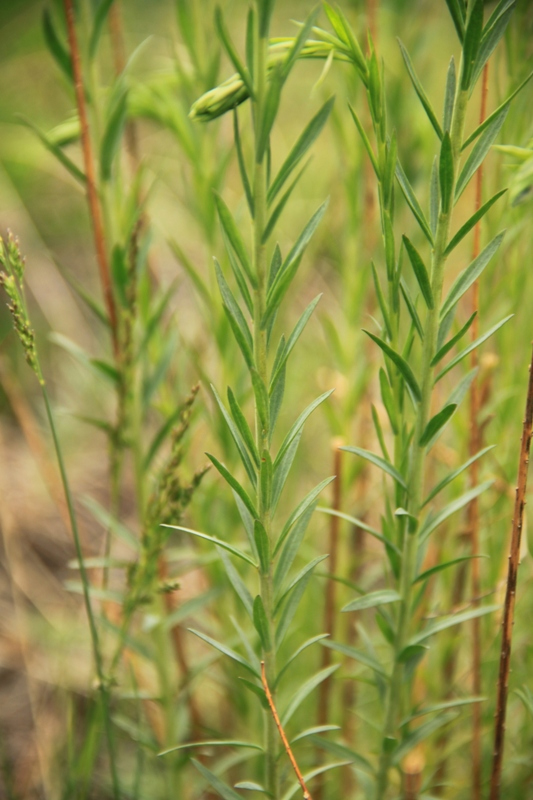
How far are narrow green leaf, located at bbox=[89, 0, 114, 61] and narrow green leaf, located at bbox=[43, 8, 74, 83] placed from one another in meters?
0.02

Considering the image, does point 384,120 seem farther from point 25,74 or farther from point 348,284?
point 25,74

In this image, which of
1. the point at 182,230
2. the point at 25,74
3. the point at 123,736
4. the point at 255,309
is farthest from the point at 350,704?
the point at 25,74

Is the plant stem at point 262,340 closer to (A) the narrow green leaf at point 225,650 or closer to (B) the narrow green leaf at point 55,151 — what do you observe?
(A) the narrow green leaf at point 225,650

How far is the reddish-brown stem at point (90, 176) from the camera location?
0.54m

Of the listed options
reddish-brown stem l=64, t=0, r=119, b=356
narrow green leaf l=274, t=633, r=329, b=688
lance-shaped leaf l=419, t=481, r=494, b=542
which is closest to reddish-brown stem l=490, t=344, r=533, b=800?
lance-shaped leaf l=419, t=481, r=494, b=542

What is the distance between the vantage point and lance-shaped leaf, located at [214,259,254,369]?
1.25 ft

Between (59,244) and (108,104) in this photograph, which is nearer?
(108,104)

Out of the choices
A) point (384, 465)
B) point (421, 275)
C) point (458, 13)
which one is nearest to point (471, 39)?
point (458, 13)

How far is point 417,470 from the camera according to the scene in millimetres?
446

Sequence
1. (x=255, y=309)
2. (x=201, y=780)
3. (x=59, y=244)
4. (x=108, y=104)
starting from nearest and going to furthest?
1. (x=255, y=309)
2. (x=108, y=104)
3. (x=201, y=780)
4. (x=59, y=244)

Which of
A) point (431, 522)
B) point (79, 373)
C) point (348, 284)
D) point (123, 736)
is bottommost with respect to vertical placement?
point (123, 736)

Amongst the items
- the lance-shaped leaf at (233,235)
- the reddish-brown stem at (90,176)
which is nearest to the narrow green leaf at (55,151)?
the reddish-brown stem at (90,176)

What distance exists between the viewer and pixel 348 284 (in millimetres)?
802

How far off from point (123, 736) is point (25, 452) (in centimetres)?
83
